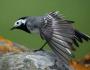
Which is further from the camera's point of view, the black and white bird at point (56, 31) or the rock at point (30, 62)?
the rock at point (30, 62)

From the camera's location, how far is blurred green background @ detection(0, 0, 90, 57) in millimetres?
6496

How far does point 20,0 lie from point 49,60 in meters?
2.68

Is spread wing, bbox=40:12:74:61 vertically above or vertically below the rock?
above

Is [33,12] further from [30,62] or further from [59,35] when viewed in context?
[59,35]

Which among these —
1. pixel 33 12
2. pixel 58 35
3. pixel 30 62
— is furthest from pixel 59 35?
pixel 33 12

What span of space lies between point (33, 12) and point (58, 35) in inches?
111

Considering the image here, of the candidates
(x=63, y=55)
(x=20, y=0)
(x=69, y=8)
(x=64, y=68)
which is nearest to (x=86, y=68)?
(x=69, y=8)

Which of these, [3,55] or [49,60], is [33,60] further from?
[3,55]

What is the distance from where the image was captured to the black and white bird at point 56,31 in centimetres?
368

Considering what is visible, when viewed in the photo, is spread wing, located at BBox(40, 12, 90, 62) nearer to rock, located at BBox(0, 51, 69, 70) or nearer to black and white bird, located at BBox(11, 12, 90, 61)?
black and white bird, located at BBox(11, 12, 90, 61)

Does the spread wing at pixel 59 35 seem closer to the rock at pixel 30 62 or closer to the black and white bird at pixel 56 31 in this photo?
the black and white bird at pixel 56 31

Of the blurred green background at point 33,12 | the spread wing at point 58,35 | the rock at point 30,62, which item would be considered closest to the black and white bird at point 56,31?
the spread wing at point 58,35

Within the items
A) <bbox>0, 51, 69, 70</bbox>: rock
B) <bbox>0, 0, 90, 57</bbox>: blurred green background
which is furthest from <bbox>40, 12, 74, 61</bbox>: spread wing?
<bbox>0, 0, 90, 57</bbox>: blurred green background

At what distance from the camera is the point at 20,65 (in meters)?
3.94
